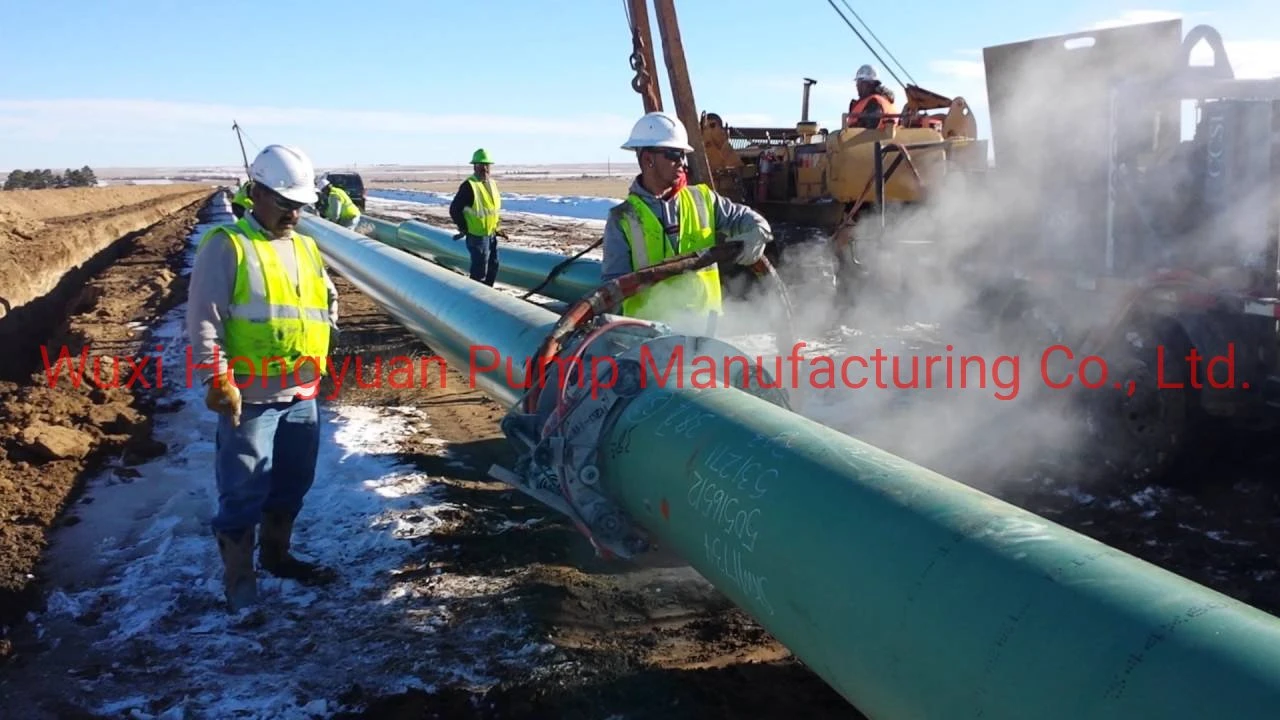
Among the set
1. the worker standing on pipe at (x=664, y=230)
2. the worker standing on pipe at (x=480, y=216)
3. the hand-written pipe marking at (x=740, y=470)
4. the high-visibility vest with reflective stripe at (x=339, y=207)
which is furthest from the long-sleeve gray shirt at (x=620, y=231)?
the high-visibility vest with reflective stripe at (x=339, y=207)

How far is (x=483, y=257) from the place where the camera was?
948 centimetres

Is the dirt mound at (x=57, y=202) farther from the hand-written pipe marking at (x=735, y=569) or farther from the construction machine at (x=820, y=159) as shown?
the hand-written pipe marking at (x=735, y=569)

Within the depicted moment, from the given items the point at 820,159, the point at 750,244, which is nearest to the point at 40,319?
the point at 820,159

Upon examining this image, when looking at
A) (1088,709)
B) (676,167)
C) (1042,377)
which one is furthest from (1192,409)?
(1088,709)

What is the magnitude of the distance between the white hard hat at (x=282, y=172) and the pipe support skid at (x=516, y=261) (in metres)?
1.76

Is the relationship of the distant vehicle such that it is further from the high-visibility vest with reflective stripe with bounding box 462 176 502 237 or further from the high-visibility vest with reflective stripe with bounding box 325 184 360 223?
the high-visibility vest with reflective stripe with bounding box 462 176 502 237

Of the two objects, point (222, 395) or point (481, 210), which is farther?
point (481, 210)

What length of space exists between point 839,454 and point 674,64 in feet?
22.2

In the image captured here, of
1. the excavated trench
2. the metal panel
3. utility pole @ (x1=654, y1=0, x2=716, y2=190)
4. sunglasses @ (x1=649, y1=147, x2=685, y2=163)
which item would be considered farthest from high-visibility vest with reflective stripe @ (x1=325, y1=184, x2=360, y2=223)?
sunglasses @ (x1=649, y1=147, x2=685, y2=163)

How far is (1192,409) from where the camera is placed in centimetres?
480

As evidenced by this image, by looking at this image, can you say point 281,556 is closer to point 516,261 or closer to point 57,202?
point 516,261

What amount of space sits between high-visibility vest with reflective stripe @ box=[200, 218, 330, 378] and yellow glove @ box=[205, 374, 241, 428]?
0.13 metres

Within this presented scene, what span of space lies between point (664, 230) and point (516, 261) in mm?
6447

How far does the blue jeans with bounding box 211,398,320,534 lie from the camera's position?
368 centimetres
